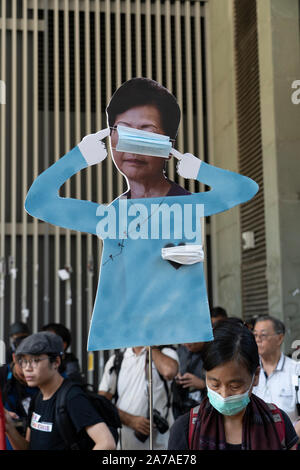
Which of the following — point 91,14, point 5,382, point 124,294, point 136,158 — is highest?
point 91,14

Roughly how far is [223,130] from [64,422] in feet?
7.28

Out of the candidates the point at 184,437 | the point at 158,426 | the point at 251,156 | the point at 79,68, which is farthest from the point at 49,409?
the point at 79,68

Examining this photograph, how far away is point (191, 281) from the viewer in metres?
1.92

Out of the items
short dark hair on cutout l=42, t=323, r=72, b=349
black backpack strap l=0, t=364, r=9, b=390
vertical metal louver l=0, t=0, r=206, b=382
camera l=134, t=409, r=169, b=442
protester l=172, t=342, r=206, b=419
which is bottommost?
camera l=134, t=409, r=169, b=442

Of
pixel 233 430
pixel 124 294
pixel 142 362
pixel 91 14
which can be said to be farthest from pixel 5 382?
pixel 91 14

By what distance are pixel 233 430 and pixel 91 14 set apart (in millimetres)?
3726

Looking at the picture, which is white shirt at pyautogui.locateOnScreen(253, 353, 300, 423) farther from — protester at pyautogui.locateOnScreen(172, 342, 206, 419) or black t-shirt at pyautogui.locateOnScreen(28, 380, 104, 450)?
black t-shirt at pyautogui.locateOnScreen(28, 380, 104, 450)

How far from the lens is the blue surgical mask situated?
163 centimetres

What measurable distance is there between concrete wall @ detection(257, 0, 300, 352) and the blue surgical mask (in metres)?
1.50

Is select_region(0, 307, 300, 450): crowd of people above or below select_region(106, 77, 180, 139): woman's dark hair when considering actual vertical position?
below

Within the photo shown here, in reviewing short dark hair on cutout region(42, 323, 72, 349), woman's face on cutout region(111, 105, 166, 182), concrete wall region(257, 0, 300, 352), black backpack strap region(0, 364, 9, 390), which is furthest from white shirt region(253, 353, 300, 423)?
short dark hair on cutout region(42, 323, 72, 349)

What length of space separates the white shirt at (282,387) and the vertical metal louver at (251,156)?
1.25 m

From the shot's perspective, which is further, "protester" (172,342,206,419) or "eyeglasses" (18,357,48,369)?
"protester" (172,342,206,419)
